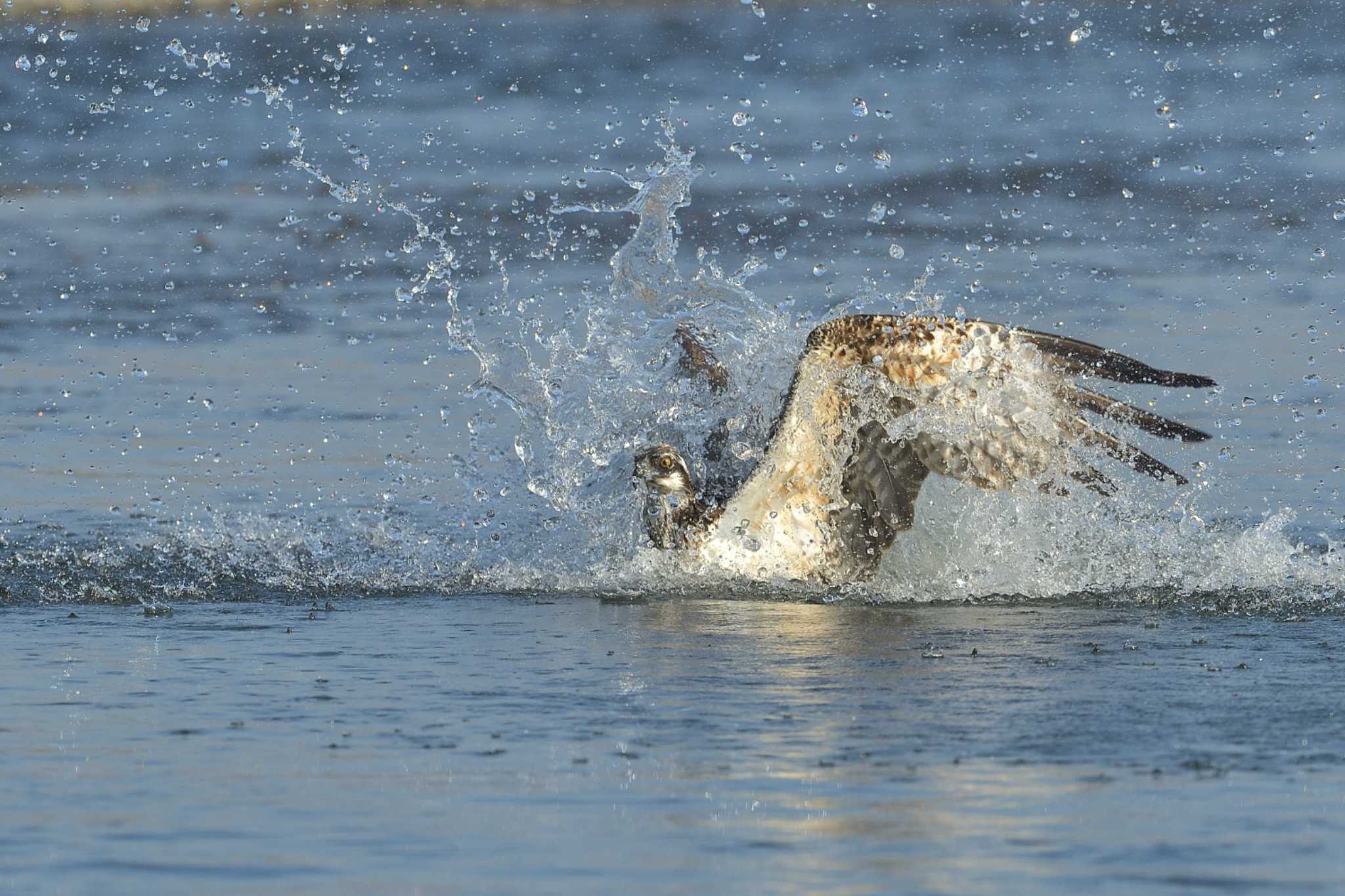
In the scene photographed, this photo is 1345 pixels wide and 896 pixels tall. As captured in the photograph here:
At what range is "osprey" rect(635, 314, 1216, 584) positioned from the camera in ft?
29.4

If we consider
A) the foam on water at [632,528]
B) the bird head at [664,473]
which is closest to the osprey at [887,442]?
the bird head at [664,473]

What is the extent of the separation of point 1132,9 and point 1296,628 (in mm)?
18583

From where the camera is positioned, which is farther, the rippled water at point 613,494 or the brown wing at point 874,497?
the brown wing at point 874,497

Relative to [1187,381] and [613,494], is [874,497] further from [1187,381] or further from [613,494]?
[1187,381]

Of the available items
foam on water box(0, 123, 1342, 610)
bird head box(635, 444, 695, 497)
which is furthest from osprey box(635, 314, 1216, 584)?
foam on water box(0, 123, 1342, 610)

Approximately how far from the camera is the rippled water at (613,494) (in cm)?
531

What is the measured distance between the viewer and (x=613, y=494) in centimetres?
970

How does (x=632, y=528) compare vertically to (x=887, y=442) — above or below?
below

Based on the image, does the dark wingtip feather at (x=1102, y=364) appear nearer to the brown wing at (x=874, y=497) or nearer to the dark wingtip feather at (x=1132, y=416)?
the dark wingtip feather at (x=1132, y=416)

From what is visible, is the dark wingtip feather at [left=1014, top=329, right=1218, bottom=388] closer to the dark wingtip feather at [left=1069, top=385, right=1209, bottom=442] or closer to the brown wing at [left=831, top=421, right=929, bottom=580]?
the dark wingtip feather at [left=1069, top=385, right=1209, bottom=442]

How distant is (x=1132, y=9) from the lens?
994 inches

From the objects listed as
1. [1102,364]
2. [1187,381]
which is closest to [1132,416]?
[1102,364]

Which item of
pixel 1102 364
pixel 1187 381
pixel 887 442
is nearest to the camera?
pixel 1187 381

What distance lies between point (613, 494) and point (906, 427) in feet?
4.30
